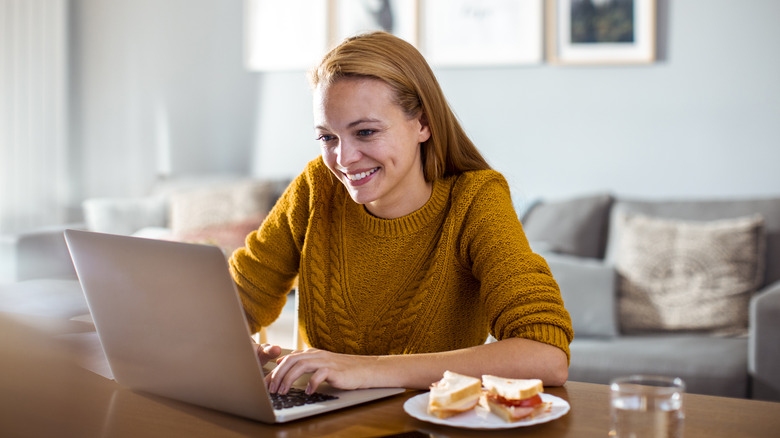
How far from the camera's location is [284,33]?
4105 millimetres

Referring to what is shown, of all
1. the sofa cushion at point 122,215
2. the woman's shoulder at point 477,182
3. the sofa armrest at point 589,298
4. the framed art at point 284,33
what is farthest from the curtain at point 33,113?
the woman's shoulder at point 477,182

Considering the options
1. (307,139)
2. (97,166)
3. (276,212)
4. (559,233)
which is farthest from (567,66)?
(97,166)

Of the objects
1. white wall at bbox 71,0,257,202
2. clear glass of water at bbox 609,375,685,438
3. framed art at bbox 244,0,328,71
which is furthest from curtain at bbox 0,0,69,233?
clear glass of water at bbox 609,375,685,438

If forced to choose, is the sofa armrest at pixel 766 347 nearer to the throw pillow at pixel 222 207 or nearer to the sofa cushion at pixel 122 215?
the throw pillow at pixel 222 207

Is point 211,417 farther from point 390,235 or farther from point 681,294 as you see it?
point 681,294

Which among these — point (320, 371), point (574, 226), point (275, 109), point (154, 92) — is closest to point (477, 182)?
point (320, 371)

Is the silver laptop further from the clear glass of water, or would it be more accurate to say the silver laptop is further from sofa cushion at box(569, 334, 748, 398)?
sofa cushion at box(569, 334, 748, 398)

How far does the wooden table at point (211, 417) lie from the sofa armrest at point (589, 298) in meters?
1.69

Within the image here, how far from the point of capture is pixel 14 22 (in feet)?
13.3

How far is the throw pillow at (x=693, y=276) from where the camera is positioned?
8.95ft

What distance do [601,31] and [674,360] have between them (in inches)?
59.6

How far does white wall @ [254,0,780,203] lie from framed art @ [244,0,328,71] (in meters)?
0.76

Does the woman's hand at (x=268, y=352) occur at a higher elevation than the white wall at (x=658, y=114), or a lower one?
lower

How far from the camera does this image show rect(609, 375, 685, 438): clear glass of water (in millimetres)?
720
